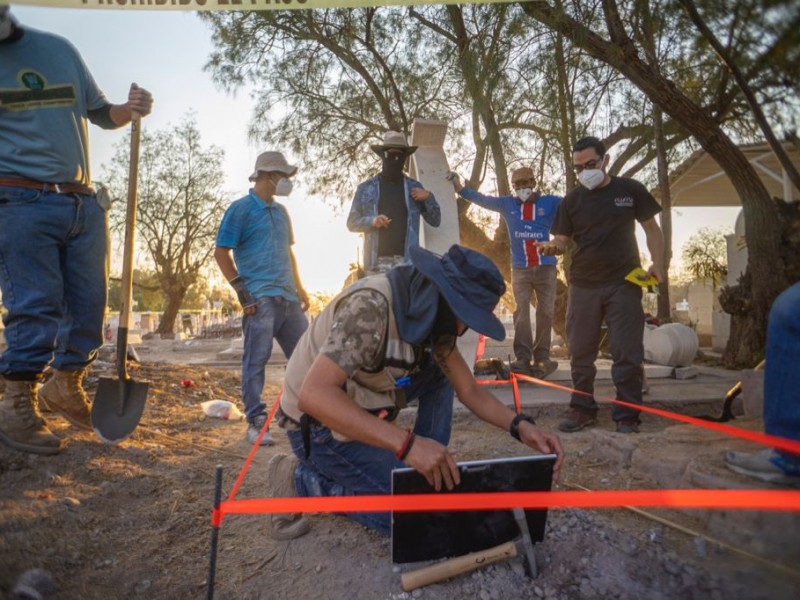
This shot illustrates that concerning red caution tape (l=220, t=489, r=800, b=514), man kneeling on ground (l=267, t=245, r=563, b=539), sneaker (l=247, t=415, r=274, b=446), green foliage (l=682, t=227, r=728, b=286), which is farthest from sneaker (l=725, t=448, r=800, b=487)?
green foliage (l=682, t=227, r=728, b=286)

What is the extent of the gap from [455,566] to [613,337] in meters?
2.30

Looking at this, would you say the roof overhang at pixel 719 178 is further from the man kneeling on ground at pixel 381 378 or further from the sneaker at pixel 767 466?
the man kneeling on ground at pixel 381 378

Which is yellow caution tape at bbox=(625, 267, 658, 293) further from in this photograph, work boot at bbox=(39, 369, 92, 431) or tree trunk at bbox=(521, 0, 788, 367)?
work boot at bbox=(39, 369, 92, 431)

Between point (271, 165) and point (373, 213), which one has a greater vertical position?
point (271, 165)

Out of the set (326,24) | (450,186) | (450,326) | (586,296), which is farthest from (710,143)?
(326,24)

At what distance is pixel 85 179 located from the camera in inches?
101

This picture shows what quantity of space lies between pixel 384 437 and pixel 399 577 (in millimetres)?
501

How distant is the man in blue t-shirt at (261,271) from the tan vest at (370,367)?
1502 millimetres

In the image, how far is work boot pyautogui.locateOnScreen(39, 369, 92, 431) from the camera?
8.64ft

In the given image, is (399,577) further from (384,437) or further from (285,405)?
(285,405)

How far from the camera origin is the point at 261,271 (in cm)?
365

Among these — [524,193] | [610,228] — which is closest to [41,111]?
[610,228]

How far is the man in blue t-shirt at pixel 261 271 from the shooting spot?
141 inches

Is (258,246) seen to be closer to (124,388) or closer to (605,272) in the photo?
(124,388)
